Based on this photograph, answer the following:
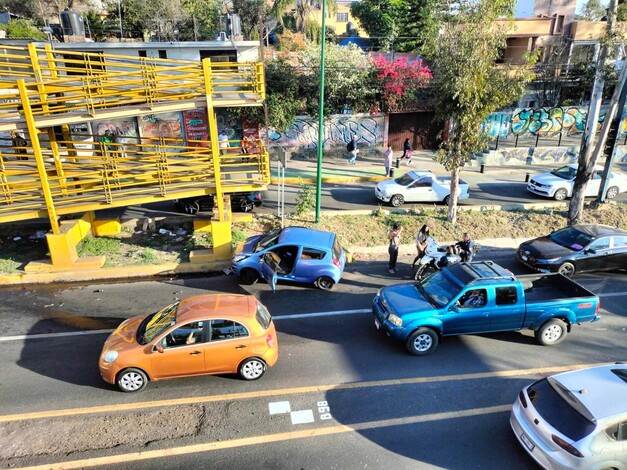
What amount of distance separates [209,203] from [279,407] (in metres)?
11.0

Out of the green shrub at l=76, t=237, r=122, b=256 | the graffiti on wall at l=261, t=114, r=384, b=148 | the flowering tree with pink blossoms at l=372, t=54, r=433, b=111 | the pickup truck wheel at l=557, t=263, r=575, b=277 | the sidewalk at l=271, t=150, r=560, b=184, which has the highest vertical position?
the flowering tree with pink blossoms at l=372, t=54, r=433, b=111

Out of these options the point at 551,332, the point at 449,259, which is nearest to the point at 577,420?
the point at 551,332

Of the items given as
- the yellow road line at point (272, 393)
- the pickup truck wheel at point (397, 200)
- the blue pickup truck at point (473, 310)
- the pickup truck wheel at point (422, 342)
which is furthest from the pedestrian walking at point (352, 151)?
the yellow road line at point (272, 393)

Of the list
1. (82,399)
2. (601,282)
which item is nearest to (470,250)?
(601,282)

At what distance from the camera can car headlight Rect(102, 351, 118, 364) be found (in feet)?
25.7

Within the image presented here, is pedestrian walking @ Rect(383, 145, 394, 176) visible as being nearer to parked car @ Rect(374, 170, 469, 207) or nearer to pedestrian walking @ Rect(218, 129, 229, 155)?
parked car @ Rect(374, 170, 469, 207)

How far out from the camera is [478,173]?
2430cm

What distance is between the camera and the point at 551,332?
9672 millimetres

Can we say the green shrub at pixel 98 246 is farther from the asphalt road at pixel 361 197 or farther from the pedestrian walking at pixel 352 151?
the pedestrian walking at pixel 352 151

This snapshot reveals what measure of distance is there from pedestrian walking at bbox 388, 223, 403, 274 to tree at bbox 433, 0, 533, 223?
346cm

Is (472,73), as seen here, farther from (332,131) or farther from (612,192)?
(332,131)

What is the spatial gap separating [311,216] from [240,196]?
314cm

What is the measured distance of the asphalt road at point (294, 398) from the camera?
22.5 feet

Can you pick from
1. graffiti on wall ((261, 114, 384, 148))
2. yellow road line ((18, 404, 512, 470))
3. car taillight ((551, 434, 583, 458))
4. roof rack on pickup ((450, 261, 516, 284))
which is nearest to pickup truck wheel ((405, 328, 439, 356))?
roof rack on pickup ((450, 261, 516, 284))
